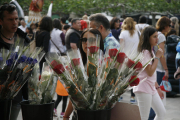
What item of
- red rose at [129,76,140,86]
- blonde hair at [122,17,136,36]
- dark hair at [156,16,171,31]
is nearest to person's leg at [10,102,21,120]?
red rose at [129,76,140,86]

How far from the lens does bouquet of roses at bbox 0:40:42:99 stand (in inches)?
64.7

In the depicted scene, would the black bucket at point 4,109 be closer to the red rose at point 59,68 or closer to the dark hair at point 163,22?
the red rose at point 59,68

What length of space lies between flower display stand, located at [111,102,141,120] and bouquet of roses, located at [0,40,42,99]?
0.69 m

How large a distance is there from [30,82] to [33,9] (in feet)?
26.3

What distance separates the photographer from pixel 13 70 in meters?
1.66

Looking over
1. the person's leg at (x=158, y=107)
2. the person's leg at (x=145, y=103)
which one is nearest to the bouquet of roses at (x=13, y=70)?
the person's leg at (x=145, y=103)

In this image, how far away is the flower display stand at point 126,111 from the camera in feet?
5.57

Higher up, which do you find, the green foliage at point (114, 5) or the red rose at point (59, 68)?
the green foliage at point (114, 5)

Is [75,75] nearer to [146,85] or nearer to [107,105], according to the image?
[107,105]

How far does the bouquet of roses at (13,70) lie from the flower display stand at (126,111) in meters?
0.69

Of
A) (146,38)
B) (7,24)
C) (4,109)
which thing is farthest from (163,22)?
(4,109)

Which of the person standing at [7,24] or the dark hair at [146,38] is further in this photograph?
the dark hair at [146,38]

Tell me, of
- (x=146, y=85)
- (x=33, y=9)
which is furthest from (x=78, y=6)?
(x=146, y=85)

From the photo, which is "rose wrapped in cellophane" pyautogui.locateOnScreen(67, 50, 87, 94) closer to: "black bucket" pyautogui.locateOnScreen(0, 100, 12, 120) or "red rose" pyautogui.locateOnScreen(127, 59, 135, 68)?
"red rose" pyautogui.locateOnScreen(127, 59, 135, 68)
